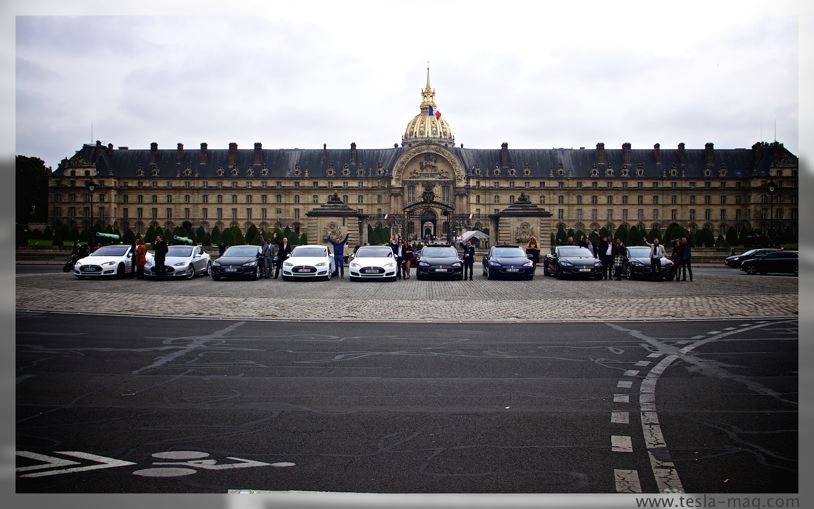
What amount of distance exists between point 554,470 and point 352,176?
115m

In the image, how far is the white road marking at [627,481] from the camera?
16.0 ft

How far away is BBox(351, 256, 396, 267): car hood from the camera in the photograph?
26.2 meters

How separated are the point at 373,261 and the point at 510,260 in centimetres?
553

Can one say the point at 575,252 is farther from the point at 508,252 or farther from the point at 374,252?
the point at 374,252

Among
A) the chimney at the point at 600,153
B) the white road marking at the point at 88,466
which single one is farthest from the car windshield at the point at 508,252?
the chimney at the point at 600,153

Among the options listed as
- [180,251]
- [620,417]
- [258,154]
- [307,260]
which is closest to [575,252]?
[307,260]

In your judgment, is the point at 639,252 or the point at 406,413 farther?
the point at 639,252

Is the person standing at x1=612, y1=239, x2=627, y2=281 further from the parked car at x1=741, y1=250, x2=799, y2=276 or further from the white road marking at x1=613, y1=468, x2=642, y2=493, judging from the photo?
the white road marking at x1=613, y1=468, x2=642, y2=493

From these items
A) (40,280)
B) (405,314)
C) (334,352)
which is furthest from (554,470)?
(40,280)

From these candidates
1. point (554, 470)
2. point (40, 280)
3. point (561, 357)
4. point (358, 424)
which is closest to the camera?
point (554, 470)

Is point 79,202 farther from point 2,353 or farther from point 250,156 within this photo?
point 2,353

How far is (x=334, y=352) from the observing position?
10.7m

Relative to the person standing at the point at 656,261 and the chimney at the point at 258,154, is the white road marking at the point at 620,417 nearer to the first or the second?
the person standing at the point at 656,261

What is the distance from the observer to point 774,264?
3397 cm
